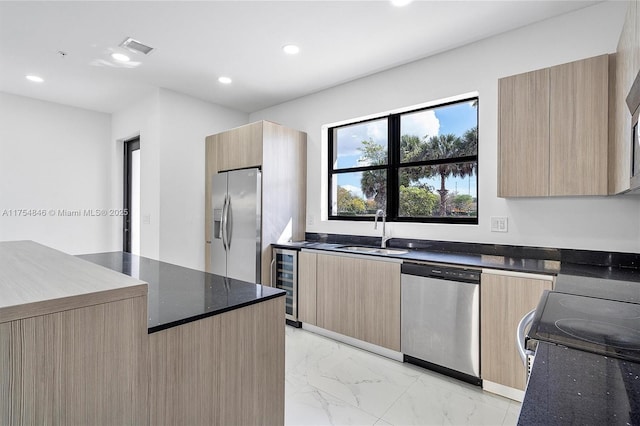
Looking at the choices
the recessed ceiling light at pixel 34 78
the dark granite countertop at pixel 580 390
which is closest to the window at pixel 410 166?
the dark granite countertop at pixel 580 390

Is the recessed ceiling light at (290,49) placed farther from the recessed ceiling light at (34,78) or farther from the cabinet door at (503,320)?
the recessed ceiling light at (34,78)

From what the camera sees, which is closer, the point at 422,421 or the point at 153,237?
the point at 422,421

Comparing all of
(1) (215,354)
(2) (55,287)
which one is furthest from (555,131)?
(2) (55,287)

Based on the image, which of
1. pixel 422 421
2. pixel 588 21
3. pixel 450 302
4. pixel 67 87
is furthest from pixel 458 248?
pixel 67 87

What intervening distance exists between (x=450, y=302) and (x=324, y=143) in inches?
90.3

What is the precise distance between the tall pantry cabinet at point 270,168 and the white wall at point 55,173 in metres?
1.81

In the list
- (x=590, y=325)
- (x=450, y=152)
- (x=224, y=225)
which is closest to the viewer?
(x=590, y=325)

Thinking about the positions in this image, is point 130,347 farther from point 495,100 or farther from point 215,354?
point 495,100

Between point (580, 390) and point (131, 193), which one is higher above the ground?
point (131, 193)

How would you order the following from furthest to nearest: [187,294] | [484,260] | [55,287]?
[484,260] < [187,294] < [55,287]

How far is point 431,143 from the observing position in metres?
3.12

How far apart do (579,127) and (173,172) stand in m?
3.82

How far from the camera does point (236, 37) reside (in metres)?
2.65

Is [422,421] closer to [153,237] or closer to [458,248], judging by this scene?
[458,248]
